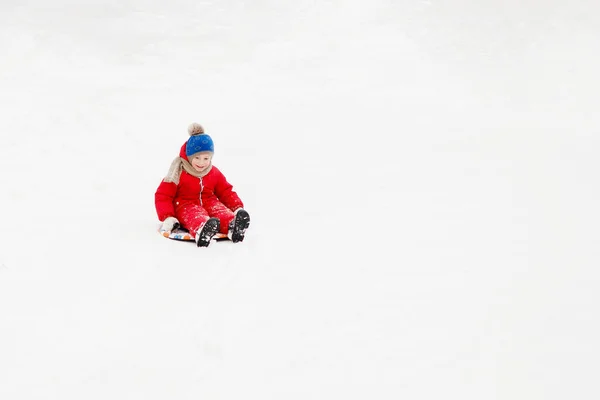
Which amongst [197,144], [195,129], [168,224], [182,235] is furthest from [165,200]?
[195,129]

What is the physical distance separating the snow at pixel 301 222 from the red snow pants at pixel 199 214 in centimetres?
26

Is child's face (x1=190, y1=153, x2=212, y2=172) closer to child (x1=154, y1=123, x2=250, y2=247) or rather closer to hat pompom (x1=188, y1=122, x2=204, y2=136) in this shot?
child (x1=154, y1=123, x2=250, y2=247)

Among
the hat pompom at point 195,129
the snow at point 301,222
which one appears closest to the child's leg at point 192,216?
the snow at point 301,222

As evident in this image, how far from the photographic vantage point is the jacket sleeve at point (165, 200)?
15.0 ft

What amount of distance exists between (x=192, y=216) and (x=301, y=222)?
1030 millimetres

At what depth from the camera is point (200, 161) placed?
462cm

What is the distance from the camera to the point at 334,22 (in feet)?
44.9

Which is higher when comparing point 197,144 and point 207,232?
point 197,144

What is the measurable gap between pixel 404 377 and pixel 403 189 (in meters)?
3.36

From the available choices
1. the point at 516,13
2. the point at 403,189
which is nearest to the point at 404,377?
the point at 403,189

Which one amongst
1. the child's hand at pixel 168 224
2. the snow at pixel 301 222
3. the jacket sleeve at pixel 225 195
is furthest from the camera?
the jacket sleeve at pixel 225 195

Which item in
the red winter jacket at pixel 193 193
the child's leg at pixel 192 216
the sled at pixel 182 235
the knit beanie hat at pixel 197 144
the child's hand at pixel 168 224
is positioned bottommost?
the sled at pixel 182 235

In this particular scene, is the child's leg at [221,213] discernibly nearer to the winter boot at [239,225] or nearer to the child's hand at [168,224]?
the winter boot at [239,225]

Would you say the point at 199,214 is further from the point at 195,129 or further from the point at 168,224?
the point at 195,129
